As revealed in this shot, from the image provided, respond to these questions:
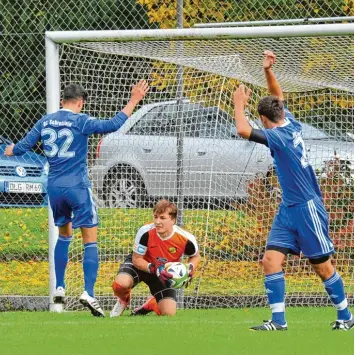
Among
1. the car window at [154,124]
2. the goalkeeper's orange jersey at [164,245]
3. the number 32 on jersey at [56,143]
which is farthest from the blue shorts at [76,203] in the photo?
the car window at [154,124]

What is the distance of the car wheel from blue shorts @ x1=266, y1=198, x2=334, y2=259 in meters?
3.38

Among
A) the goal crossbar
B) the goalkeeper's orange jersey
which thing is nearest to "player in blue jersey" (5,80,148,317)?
the goalkeeper's orange jersey

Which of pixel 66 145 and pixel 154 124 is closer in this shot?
pixel 66 145

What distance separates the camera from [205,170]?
479 inches

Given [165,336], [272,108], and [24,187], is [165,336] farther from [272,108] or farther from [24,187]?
[24,187]

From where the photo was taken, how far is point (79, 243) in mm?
12258

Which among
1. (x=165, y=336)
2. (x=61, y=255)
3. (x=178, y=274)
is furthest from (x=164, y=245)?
(x=165, y=336)

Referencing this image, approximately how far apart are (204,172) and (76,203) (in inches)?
79.5

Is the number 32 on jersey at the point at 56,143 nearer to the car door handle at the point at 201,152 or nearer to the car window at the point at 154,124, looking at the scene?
the car window at the point at 154,124

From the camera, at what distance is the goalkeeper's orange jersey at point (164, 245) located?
34.5 feet

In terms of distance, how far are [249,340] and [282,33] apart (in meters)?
3.44

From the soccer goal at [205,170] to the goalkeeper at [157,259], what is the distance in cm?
125

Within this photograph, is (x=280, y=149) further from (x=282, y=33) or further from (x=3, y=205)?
(x=3, y=205)

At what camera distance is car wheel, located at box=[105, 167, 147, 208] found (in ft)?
39.7
